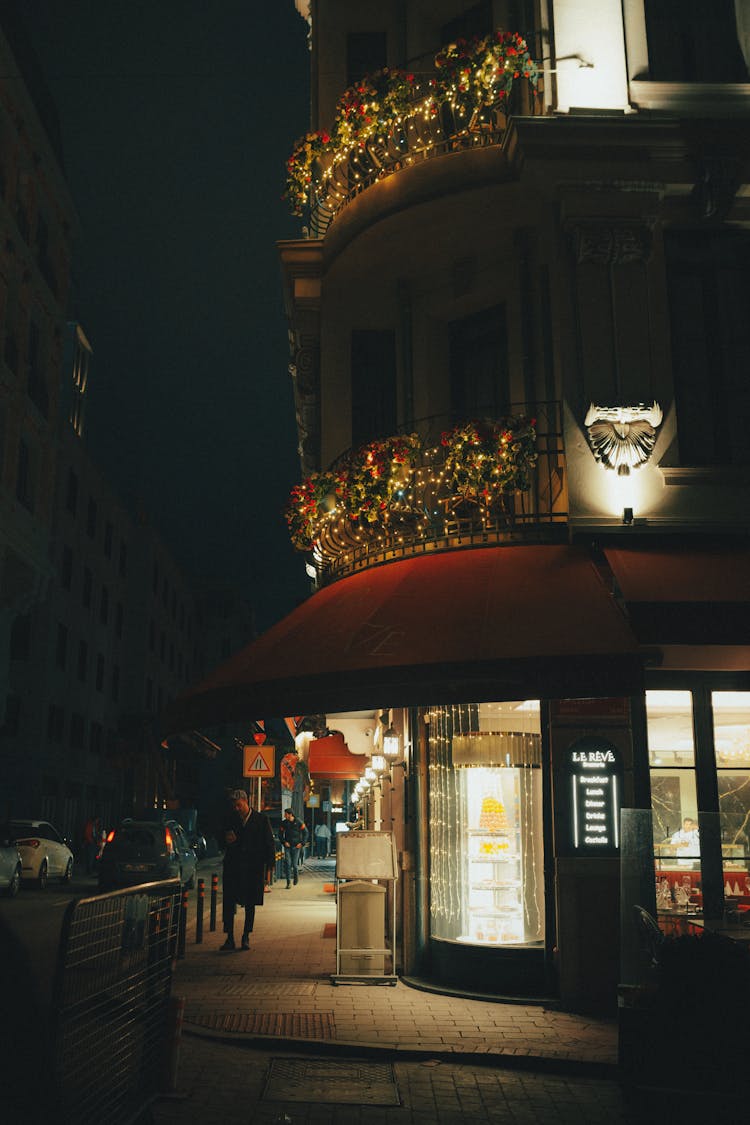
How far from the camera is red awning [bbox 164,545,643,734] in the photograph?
26.9ft

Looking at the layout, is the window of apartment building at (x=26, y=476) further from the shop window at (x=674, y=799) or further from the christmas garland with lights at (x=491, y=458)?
the shop window at (x=674, y=799)

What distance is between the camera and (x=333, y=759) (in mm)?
23641

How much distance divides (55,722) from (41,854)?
1796 cm

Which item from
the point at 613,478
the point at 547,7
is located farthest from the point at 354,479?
the point at 547,7

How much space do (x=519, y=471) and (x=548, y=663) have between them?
276 cm

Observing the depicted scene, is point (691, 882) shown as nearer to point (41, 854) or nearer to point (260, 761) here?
point (260, 761)

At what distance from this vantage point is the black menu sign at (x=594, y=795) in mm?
9836

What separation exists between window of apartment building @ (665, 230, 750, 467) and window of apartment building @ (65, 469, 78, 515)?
1482 inches

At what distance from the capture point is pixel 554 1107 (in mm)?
6789

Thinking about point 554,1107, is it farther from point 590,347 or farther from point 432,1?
point 432,1

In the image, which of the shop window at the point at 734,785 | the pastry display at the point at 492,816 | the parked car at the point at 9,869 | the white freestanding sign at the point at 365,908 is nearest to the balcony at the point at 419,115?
the shop window at the point at 734,785

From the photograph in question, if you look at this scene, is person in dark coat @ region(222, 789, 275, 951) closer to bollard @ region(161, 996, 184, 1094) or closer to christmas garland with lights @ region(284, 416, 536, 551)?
christmas garland with lights @ region(284, 416, 536, 551)

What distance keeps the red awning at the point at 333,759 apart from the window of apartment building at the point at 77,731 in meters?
23.0

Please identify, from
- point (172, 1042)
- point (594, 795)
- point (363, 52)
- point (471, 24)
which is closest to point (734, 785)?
point (594, 795)
